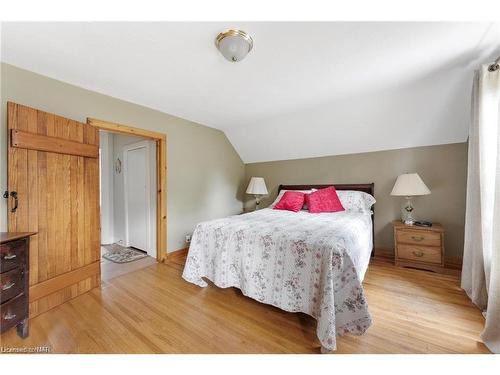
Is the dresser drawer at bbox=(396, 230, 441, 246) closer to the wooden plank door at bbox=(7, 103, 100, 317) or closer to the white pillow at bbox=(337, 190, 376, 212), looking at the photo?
the white pillow at bbox=(337, 190, 376, 212)

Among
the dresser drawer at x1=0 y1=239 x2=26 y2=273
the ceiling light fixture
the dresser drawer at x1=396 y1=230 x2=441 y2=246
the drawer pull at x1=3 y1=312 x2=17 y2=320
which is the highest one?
the ceiling light fixture

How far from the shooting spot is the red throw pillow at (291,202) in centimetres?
309

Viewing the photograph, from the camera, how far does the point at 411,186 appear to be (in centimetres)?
257

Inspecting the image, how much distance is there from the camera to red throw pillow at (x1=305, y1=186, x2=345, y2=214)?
292cm

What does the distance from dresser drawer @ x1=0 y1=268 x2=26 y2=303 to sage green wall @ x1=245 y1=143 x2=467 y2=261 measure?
3.61m

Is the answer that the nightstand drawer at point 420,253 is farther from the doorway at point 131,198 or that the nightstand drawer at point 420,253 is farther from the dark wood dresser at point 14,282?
the dark wood dresser at point 14,282

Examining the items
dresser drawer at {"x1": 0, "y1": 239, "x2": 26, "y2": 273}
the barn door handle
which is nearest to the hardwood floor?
dresser drawer at {"x1": 0, "y1": 239, "x2": 26, "y2": 273}

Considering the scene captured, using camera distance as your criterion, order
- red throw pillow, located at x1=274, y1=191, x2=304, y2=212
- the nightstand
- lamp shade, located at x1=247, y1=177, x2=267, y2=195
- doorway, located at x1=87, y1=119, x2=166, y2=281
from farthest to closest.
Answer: lamp shade, located at x1=247, y1=177, x2=267, y2=195 < red throw pillow, located at x1=274, y1=191, x2=304, y2=212 < doorway, located at x1=87, y1=119, x2=166, y2=281 < the nightstand

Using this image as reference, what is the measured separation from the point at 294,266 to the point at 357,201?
Answer: 6.20 ft

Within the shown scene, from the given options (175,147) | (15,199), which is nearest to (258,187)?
(175,147)

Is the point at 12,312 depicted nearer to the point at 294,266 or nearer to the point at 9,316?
the point at 9,316
